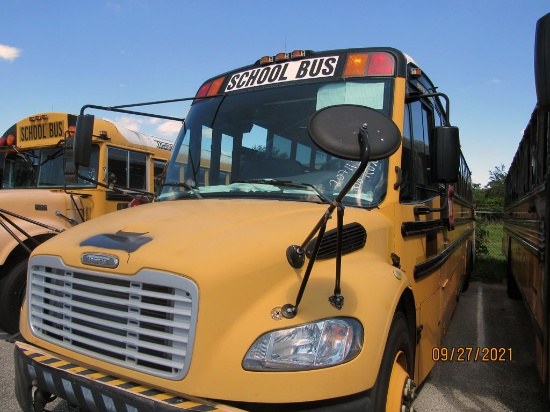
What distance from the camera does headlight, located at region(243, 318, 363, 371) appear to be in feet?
5.65

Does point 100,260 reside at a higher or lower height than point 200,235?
lower

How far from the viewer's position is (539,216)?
11.5 ft

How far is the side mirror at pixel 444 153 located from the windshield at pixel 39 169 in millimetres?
4674

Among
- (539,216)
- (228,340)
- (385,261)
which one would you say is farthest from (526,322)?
(228,340)

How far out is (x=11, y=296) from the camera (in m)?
4.96

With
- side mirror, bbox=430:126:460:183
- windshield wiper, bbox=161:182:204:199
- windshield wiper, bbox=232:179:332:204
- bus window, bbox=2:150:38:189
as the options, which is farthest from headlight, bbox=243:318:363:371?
bus window, bbox=2:150:38:189

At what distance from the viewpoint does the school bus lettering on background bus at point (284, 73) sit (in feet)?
10.2

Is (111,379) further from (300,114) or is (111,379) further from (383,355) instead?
(300,114)

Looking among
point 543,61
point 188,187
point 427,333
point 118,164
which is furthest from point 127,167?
point 543,61

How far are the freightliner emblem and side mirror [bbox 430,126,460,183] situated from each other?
6.75ft

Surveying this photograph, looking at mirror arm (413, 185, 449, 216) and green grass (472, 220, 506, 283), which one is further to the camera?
green grass (472, 220, 506, 283)

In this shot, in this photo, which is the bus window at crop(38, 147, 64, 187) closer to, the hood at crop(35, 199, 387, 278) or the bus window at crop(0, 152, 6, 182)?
the bus window at crop(0, 152, 6, 182)

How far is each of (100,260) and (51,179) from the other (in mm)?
5232
